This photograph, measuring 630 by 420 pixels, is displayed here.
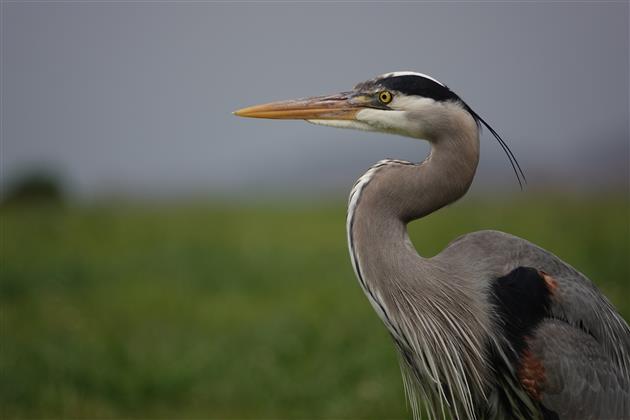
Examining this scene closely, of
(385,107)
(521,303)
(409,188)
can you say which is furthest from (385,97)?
(521,303)

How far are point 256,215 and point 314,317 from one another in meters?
6.19

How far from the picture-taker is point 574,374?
3.51 m

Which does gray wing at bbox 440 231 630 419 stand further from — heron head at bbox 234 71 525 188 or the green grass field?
the green grass field

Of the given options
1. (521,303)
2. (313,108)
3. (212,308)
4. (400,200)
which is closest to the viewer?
(400,200)

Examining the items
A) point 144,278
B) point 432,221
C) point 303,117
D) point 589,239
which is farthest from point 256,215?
point 303,117

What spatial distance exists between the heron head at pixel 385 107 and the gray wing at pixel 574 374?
1.08m

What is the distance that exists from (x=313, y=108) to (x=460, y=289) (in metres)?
1.12

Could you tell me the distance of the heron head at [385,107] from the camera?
11.4 ft

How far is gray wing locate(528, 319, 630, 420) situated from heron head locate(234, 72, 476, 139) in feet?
3.54

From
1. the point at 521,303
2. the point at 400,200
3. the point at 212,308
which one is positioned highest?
the point at 400,200

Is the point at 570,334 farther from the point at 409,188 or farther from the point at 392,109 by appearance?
the point at 392,109

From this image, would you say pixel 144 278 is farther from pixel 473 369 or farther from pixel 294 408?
pixel 473 369

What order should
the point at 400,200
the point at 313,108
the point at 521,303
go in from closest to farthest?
the point at 400,200
the point at 521,303
the point at 313,108

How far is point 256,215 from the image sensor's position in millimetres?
13086
